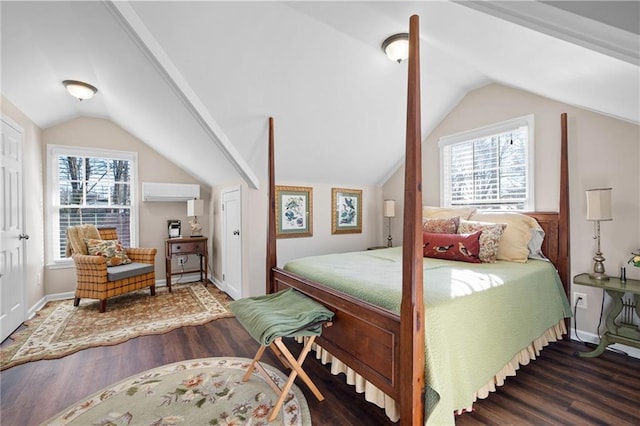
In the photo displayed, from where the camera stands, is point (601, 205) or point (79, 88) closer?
point (601, 205)

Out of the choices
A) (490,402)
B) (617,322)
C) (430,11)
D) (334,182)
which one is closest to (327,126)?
(334,182)

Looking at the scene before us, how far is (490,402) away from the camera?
176 centimetres

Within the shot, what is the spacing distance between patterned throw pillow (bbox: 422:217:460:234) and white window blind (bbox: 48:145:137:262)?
435 cm

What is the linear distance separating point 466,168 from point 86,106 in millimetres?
4935

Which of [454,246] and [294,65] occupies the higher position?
[294,65]

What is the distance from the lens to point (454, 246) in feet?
8.41

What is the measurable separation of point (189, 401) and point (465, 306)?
1788mm

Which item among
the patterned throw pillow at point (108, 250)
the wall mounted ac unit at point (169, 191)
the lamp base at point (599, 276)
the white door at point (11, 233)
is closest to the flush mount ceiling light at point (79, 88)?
the white door at point (11, 233)

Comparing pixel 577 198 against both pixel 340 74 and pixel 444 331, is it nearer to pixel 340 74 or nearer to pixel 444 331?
pixel 444 331

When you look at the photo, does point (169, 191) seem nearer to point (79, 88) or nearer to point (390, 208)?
point (79, 88)

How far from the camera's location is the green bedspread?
141 centimetres

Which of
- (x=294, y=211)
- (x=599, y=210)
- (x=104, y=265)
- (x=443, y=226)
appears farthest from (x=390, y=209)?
(x=104, y=265)

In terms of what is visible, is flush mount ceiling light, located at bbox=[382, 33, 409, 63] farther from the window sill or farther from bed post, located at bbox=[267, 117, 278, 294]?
the window sill

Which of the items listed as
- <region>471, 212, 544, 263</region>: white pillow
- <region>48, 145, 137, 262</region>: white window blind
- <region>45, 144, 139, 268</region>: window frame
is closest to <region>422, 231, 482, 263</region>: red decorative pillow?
<region>471, 212, 544, 263</region>: white pillow
